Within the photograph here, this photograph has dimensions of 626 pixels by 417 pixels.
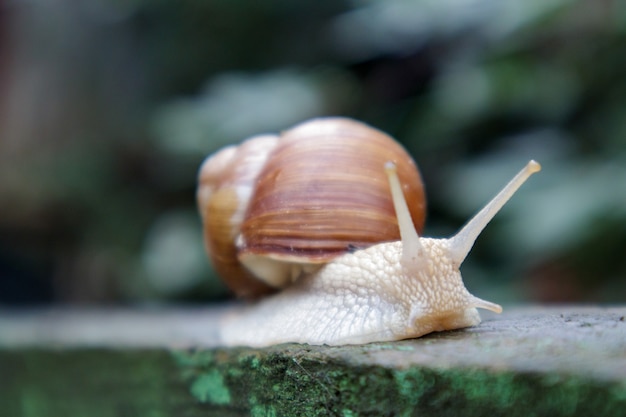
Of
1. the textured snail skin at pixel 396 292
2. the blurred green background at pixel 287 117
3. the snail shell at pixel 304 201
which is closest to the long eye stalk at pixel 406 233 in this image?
the textured snail skin at pixel 396 292

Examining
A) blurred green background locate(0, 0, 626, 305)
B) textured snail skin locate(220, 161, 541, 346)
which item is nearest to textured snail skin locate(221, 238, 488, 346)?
textured snail skin locate(220, 161, 541, 346)

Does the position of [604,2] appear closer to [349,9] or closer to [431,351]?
[349,9]

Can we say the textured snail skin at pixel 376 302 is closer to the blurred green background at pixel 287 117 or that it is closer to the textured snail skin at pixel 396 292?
the textured snail skin at pixel 396 292

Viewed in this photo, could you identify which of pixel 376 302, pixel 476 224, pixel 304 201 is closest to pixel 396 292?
pixel 376 302

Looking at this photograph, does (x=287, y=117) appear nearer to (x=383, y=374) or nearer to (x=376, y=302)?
(x=376, y=302)

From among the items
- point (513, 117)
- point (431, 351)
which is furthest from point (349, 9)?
point (431, 351)

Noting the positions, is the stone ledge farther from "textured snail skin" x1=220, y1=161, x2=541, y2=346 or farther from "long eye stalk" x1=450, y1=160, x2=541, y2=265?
"long eye stalk" x1=450, y1=160, x2=541, y2=265

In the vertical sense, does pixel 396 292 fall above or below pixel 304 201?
below
